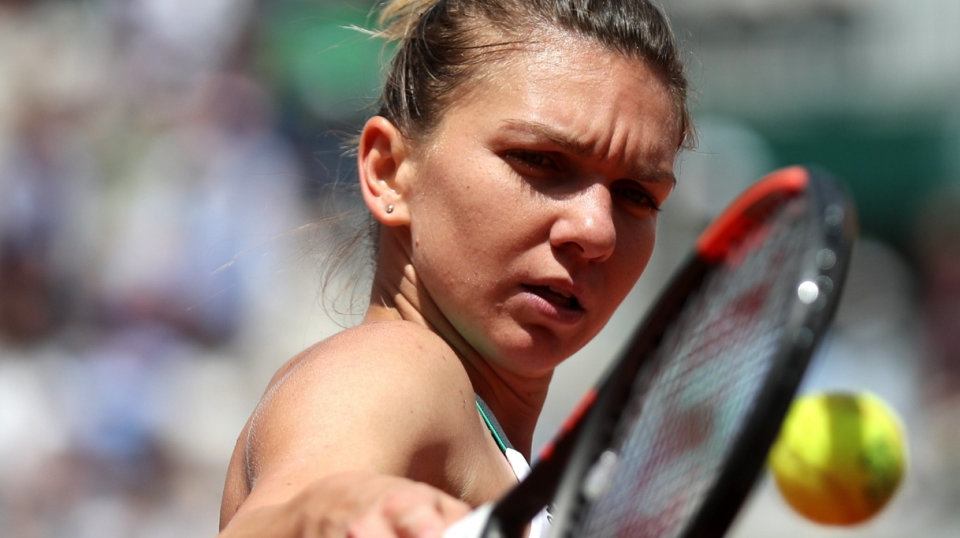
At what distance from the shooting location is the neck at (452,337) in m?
2.10

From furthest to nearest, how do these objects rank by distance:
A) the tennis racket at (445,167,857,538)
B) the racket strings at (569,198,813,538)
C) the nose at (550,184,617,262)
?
the nose at (550,184,617,262), the racket strings at (569,198,813,538), the tennis racket at (445,167,857,538)

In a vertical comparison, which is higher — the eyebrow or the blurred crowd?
the eyebrow

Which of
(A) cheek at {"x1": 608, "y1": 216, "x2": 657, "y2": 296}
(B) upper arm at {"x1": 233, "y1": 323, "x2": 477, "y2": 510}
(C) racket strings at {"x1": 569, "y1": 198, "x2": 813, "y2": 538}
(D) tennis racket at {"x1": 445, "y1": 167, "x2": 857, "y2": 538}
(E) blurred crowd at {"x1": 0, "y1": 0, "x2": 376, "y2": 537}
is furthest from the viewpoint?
(E) blurred crowd at {"x1": 0, "y1": 0, "x2": 376, "y2": 537}

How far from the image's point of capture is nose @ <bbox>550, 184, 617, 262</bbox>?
1938mm

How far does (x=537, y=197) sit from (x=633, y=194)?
250mm

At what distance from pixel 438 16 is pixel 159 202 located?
5.27 meters

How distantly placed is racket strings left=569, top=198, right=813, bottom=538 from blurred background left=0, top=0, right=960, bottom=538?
14.7 ft

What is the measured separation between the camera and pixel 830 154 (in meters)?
11.4

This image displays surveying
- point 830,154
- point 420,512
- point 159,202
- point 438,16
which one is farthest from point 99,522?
point 830,154

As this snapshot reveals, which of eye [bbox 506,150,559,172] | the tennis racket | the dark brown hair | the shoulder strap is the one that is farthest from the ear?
the tennis racket

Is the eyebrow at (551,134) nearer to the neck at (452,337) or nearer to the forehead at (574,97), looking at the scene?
the forehead at (574,97)

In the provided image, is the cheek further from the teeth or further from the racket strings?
the racket strings

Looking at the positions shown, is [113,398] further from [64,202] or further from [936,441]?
[936,441]

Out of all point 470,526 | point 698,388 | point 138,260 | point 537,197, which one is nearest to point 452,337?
point 537,197
